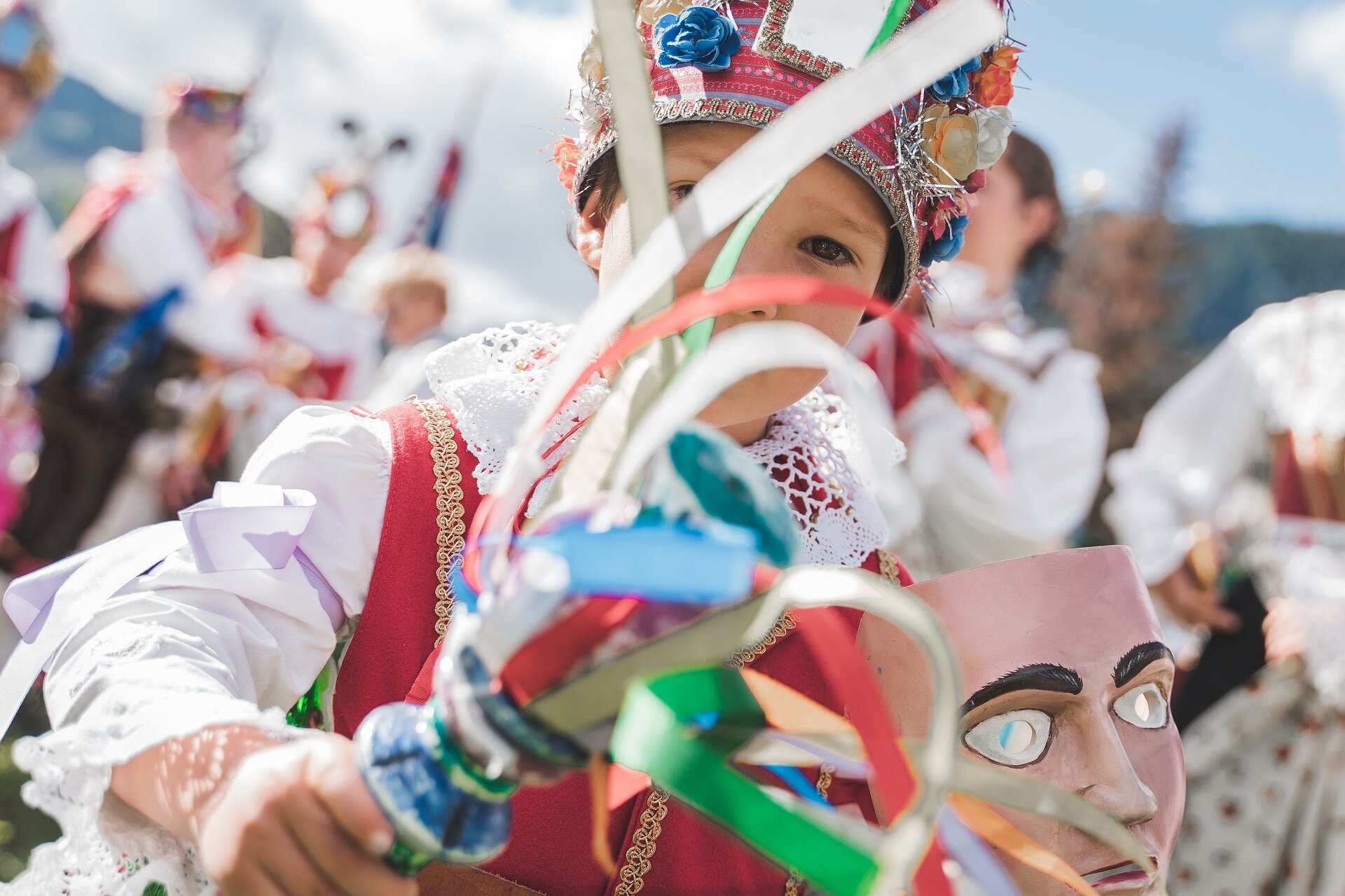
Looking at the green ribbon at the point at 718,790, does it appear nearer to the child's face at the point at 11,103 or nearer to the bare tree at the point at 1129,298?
the child's face at the point at 11,103

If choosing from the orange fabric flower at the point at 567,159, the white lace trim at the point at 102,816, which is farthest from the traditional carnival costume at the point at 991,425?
the white lace trim at the point at 102,816

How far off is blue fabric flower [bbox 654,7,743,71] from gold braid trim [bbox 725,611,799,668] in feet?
1.62

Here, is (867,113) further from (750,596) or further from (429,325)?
(429,325)

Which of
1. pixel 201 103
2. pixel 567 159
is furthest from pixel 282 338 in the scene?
pixel 567 159

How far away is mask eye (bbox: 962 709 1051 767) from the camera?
0.91 metres

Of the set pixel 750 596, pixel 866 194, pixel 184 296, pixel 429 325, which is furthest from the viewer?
pixel 429 325

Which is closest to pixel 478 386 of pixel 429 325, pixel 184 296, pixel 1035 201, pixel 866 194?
pixel 866 194

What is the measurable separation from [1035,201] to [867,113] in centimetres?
304

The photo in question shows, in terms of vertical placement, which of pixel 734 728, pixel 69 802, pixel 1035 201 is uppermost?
pixel 1035 201

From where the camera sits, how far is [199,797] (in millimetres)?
700

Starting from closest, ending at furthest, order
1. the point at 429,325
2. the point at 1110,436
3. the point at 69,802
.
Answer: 1. the point at 69,802
2. the point at 429,325
3. the point at 1110,436

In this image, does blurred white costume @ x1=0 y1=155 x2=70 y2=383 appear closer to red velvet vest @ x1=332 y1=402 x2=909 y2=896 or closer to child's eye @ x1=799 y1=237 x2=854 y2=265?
red velvet vest @ x1=332 y1=402 x2=909 y2=896

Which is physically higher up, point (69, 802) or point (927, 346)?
point (927, 346)

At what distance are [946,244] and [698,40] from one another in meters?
0.39
